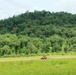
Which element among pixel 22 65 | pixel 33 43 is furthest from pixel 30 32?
pixel 22 65

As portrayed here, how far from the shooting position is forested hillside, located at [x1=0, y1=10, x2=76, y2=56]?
3784cm

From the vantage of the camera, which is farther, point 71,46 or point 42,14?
point 42,14

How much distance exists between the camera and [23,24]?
52.1 meters

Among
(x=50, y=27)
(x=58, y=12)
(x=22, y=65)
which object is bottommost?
(x=22, y=65)

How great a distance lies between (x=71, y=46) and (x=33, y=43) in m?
5.47

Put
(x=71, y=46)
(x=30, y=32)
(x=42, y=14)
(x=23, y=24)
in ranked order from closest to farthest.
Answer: (x=71, y=46)
(x=30, y=32)
(x=23, y=24)
(x=42, y=14)

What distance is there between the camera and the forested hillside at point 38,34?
37844mm

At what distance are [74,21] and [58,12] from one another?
8848 mm

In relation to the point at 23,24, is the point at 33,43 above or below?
below

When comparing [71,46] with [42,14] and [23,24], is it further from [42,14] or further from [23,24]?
[42,14]

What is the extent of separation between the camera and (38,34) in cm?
4653

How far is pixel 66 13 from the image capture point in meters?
64.4

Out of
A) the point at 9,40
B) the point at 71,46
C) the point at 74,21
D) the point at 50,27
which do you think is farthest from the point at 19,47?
the point at 74,21

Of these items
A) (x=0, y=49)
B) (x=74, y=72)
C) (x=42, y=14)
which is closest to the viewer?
(x=74, y=72)
